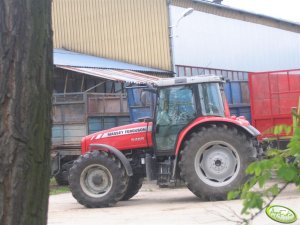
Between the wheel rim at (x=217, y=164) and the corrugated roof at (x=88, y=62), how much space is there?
13.0 meters

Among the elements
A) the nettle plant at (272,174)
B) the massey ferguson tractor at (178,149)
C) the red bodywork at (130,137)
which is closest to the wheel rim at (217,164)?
the massey ferguson tractor at (178,149)

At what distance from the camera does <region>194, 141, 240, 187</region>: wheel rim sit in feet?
36.0

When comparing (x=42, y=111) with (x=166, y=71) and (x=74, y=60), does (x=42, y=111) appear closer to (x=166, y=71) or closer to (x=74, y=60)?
(x=74, y=60)

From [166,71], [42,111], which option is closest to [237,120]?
[42,111]

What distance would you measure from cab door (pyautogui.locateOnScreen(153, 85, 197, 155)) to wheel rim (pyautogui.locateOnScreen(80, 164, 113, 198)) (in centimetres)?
110

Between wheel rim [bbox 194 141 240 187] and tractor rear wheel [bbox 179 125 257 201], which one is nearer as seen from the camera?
tractor rear wheel [bbox 179 125 257 201]

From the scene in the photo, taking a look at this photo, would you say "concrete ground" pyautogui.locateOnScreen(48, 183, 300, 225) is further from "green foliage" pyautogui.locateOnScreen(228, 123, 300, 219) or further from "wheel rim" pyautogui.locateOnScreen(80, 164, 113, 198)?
"green foliage" pyautogui.locateOnScreen(228, 123, 300, 219)

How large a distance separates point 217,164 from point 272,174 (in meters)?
8.45

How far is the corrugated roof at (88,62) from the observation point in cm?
2447

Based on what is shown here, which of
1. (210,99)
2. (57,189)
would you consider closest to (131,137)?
(210,99)

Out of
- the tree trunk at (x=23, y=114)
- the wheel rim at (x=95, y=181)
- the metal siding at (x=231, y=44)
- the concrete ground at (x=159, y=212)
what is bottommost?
the concrete ground at (x=159, y=212)

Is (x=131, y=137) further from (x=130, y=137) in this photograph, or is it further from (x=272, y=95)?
(x=272, y=95)

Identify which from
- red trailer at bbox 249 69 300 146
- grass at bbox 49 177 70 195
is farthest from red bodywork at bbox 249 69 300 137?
grass at bbox 49 177 70 195

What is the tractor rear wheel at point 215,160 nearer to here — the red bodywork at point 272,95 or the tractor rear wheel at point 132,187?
the tractor rear wheel at point 132,187
